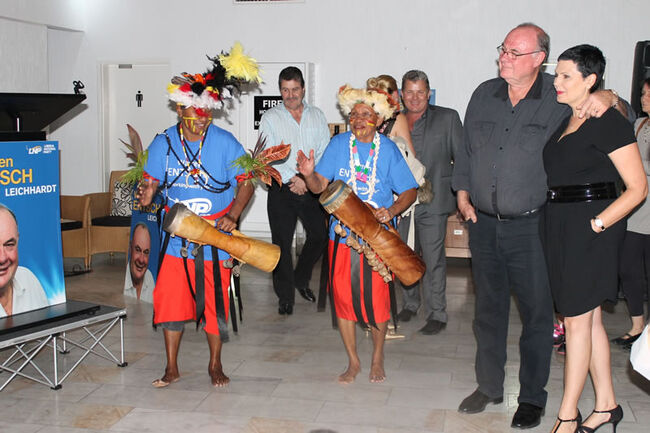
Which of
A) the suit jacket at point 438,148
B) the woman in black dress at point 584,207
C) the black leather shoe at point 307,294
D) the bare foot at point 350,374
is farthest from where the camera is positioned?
the black leather shoe at point 307,294

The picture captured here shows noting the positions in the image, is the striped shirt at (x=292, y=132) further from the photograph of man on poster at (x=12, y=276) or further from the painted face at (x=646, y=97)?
the painted face at (x=646, y=97)

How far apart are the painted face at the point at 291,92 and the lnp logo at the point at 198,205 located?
192cm

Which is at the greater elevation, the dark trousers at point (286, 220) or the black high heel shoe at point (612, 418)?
the dark trousers at point (286, 220)

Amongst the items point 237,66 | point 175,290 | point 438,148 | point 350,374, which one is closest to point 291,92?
point 438,148

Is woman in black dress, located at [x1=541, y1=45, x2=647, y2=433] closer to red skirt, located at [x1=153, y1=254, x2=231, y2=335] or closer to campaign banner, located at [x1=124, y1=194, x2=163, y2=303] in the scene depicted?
red skirt, located at [x1=153, y1=254, x2=231, y2=335]

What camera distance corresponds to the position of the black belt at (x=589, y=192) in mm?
3197

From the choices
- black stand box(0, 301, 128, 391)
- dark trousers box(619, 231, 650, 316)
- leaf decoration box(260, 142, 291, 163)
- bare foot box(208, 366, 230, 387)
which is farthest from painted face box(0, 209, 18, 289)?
dark trousers box(619, 231, 650, 316)

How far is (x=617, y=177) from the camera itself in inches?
128

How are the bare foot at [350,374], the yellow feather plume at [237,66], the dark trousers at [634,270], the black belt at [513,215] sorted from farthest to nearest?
1. the dark trousers at [634,270]
2. the bare foot at [350,374]
3. the yellow feather plume at [237,66]
4. the black belt at [513,215]

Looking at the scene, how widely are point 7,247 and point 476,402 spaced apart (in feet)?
8.94

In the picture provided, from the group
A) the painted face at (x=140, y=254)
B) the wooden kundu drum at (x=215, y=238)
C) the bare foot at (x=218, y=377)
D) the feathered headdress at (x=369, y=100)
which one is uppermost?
the feathered headdress at (x=369, y=100)

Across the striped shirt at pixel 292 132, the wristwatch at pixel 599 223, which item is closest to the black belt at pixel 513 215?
the wristwatch at pixel 599 223

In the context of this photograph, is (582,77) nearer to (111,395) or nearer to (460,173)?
(460,173)

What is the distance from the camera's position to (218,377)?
4305mm
